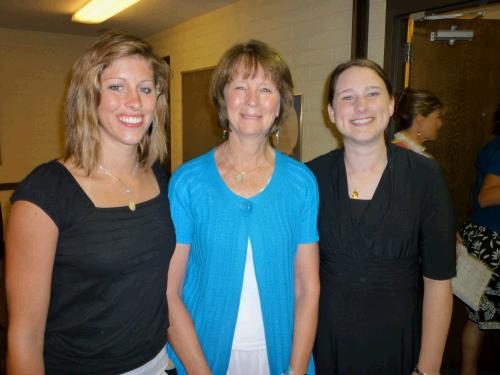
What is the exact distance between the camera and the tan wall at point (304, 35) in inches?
123

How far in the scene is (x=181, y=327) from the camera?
4.62 ft

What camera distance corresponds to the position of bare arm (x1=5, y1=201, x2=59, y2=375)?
1039 mm

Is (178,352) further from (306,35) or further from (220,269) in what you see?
(306,35)

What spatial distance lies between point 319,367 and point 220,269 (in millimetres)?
626

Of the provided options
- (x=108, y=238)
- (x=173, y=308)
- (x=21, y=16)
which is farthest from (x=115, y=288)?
(x=21, y=16)

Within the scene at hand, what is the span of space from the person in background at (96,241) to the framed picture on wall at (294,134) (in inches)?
87.5

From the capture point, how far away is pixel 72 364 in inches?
46.0

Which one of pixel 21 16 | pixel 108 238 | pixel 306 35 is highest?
pixel 21 16

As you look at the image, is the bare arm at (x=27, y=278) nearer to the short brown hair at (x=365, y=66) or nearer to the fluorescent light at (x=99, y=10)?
the short brown hair at (x=365, y=66)

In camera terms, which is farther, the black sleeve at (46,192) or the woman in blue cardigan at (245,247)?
the woman in blue cardigan at (245,247)

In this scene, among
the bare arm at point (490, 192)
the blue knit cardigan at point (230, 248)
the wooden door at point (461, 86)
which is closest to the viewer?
the blue knit cardigan at point (230, 248)

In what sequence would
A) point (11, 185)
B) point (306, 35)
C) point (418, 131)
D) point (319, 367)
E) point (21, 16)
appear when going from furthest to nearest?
point (11, 185) < point (21, 16) < point (306, 35) < point (418, 131) < point (319, 367)

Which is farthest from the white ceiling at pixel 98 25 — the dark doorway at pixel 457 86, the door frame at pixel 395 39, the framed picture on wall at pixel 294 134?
the dark doorway at pixel 457 86

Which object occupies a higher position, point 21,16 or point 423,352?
point 21,16
